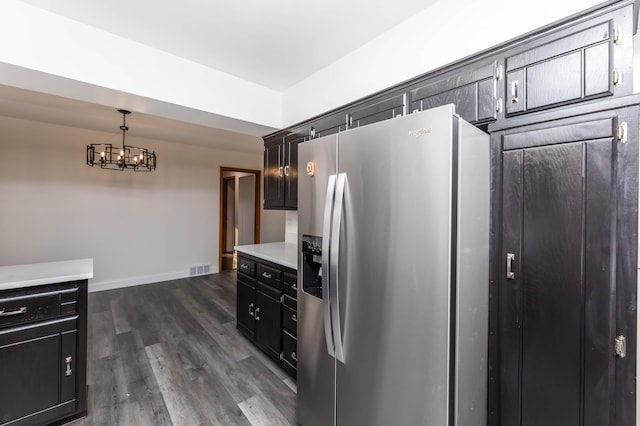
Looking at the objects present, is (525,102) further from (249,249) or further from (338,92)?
(249,249)

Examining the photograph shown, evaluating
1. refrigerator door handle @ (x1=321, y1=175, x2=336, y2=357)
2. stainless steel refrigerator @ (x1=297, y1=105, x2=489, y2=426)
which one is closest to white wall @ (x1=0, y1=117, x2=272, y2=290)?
refrigerator door handle @ (x1=321, y1=175, x2=336, y2=357)

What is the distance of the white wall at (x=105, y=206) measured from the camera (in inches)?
156

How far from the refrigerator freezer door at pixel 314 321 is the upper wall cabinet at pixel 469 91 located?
72cm

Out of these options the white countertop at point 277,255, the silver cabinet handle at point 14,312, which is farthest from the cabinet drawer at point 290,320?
the silver cabinet handle at point 14,312

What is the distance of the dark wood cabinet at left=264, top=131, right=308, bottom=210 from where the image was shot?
2.85 meters

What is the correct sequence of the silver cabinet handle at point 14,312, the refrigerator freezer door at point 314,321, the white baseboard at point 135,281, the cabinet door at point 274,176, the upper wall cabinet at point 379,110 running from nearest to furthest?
1. the refrigerator freezer door at point 314,321
2. the silver cabinet handle at point 14,312
3. the upper wall cabinet at point 379,110
4. the cabinet door at point 274,176
5. the white baseboard at point 135,281

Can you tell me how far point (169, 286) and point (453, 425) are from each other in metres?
4.91

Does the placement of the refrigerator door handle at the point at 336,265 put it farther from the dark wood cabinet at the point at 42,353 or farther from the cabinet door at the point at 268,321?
the dark wood cabinet at the point at 42,353

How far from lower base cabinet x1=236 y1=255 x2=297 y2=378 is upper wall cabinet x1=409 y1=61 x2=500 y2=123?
1.60 meters

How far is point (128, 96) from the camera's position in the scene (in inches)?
85.7

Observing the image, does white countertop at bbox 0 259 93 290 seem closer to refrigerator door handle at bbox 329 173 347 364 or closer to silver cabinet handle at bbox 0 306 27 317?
silver cabinet handle at bbox 0 306 27 317

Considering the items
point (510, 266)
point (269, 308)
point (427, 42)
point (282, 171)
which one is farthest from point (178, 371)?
point (427, 42)

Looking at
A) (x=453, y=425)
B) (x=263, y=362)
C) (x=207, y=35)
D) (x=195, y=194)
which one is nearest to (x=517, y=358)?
(x=453, y=425)

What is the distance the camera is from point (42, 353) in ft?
5.59
